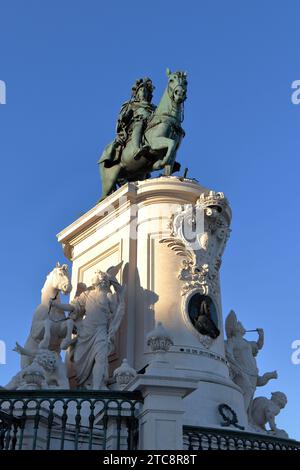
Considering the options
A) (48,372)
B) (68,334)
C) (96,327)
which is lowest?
(48,372)

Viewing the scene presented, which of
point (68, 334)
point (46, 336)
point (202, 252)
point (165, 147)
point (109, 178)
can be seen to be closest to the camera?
point (46, 336)

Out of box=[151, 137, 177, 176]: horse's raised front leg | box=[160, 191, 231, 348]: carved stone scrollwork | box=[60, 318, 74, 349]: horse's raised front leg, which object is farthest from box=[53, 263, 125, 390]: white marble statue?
box=[151, 137, 177, 176]: horse's raised front leg

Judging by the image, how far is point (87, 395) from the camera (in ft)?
28.4

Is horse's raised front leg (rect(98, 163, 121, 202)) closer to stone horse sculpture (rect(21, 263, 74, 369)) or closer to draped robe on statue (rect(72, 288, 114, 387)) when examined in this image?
stone horse sculpture (rect(21, 263, 74, 369))

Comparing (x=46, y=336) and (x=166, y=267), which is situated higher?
(x=166, y=267)

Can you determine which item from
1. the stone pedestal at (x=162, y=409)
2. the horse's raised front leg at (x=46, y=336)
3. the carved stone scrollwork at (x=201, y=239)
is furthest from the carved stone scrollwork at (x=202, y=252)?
the stone pedestal at (x=162, y=409)

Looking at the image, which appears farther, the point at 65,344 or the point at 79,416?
the point at 65,344

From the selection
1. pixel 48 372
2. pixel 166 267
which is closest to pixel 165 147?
pixel 166 267

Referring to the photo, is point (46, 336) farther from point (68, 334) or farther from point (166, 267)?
point (166, 267)

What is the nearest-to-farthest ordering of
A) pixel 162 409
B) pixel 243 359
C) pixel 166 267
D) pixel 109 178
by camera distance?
pixel 162 409, pixel 166 267, pixel 243 359, pixel 109 178

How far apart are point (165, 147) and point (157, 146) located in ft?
0.76

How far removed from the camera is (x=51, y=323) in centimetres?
1385

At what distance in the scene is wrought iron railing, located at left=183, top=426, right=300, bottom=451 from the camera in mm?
8799
